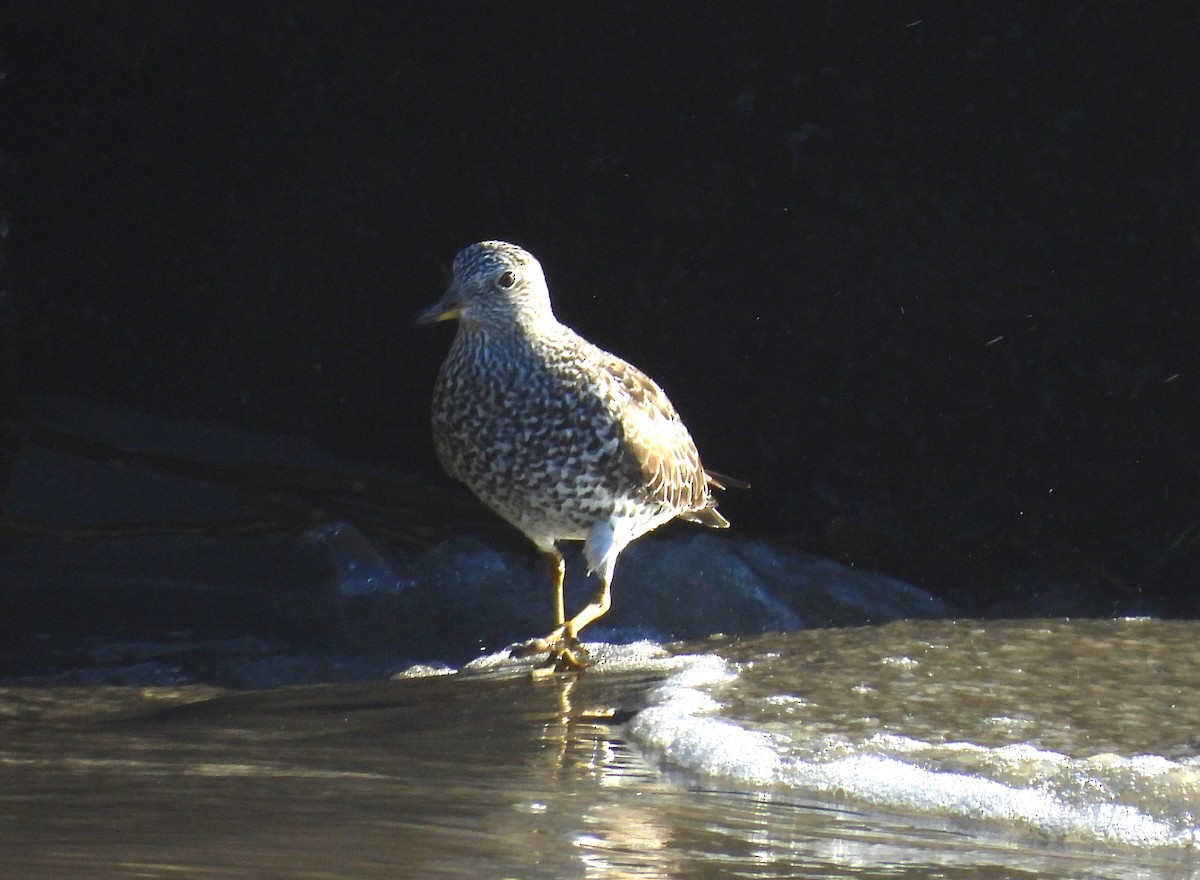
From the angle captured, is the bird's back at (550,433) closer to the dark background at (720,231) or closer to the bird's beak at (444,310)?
the bird's beak at (444,310)

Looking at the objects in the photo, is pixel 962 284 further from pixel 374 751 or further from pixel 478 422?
pixel 374 751

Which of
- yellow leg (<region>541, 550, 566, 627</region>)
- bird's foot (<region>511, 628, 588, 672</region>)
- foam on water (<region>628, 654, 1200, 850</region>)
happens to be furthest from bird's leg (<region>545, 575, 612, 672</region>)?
foam on water (<region>628, 654, 1200, 850</region>)

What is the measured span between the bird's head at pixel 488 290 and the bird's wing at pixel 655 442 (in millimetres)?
359

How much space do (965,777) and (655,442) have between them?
223cm

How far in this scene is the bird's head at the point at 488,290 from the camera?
17.9ft

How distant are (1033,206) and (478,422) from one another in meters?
2.27

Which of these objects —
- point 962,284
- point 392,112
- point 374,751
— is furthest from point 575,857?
point 392,112

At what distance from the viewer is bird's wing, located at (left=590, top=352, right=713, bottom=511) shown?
5.45 metres

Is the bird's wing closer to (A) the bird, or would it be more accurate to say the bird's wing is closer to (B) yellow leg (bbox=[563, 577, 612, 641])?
(A) the bird

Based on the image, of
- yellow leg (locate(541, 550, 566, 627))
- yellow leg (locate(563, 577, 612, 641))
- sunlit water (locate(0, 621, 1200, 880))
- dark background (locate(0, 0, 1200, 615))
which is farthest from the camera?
dark background (locate(0, 0, 1200, 615))

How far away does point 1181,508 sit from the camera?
6.23 metres

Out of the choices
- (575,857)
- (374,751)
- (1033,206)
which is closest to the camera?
(575,857)

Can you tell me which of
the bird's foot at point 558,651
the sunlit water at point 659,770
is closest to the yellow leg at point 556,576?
the bird's foot at point 558,651

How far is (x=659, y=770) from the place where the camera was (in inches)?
147
